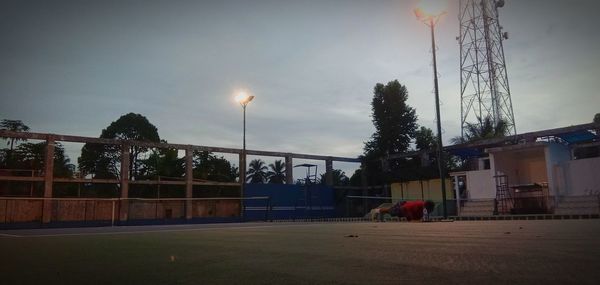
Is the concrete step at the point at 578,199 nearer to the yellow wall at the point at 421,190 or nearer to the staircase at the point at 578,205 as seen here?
the staircase at the point at 578,205

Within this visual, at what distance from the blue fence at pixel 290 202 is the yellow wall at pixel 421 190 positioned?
17.7ft

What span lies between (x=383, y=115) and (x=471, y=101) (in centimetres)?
891

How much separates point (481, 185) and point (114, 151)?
111 feet

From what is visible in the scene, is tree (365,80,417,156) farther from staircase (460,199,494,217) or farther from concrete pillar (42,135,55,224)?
concrete pillar (42,135,55,224)

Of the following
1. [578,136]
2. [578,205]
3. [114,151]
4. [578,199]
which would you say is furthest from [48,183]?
[578,136]

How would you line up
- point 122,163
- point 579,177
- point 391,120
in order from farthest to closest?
1. point 391,120
2. point 122,163
3. point 579,177

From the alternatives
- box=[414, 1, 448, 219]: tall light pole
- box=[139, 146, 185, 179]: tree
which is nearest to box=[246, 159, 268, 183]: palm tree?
box=[139, 146, 185, 179]: tree

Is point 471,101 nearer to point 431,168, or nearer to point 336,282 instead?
point 431,168

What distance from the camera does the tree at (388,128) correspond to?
40.3 metres

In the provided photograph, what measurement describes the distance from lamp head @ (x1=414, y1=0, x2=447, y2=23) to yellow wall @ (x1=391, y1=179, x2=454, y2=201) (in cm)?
1564

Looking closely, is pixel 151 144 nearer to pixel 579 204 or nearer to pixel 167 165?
pixel 167 165

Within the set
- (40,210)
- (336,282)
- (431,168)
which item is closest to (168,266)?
(336,282)

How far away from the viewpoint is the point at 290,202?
35031mm

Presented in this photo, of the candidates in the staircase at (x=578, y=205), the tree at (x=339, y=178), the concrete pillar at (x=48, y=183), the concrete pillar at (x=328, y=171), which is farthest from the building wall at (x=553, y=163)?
the concrete pillar at (x=48, y=183)
